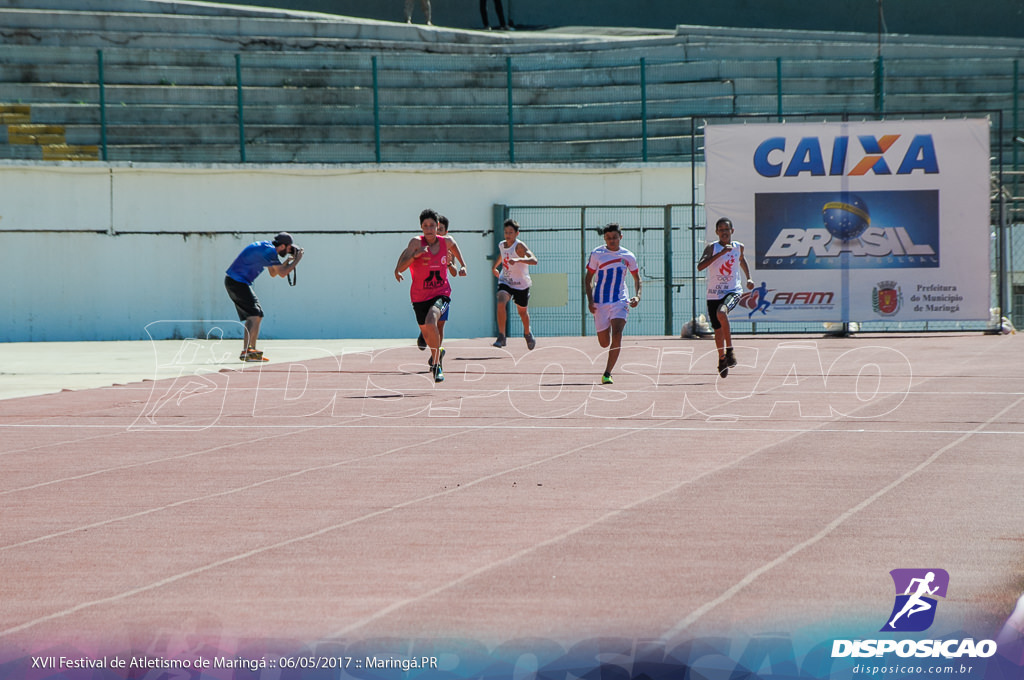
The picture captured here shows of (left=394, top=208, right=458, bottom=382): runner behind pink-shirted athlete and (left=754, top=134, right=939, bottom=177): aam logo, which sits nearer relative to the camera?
(left=394, top=208, right=458, bottom=382): runner behind pink-shirted athlete

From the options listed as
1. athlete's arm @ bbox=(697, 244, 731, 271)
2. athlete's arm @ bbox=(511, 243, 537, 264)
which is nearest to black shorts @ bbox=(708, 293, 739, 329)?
athlete's arm @ bbox=(697, 244, 731, 271)

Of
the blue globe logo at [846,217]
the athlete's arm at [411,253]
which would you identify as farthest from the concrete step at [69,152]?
the athlete's arm at [411,253]

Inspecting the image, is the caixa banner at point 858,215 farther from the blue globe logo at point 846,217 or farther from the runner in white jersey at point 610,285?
the runner in white jersey at point 610,285

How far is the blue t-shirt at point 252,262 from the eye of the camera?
19.2 metres

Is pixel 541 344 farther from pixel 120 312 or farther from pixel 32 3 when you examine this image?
pixel 32 3

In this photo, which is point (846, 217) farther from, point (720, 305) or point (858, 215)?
point (720, 305)

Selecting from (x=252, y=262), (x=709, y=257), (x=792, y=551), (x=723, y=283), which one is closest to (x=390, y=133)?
(x=252, y=262)

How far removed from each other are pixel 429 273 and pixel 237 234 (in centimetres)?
1295

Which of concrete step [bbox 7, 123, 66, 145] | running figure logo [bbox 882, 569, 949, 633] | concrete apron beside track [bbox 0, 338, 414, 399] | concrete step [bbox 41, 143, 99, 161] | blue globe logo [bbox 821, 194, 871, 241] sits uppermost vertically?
concrete step [bbox 7, 123, 66, 145]

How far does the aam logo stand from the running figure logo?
1823 centimetres

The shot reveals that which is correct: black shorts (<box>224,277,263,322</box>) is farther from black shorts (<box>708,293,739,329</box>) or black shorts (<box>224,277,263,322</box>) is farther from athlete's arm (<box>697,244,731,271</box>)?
black shorts (<box>708,293,739,329</box>)

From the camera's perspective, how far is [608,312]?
15.3 m

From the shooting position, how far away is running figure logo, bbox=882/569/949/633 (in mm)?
5195

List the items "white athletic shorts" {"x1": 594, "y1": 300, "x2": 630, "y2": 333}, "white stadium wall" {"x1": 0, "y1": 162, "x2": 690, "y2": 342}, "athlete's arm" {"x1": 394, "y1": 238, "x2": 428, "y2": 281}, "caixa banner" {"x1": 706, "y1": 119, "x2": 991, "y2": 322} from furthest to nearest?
"white stadium wall" {"x1": 0, "y1": 162, "x2": 690, "y2": 342}, "caixa banner" {"x1": 706, "y1": 119, "x2": 991, "y2": 322}, "white athletic shorts" {"x1": 594, "y1": 300, "x2": 630, "y2": 333}, "athlete's arm" {"x1": 394, "y1": 238, "x2": 428, "y2": 281}
